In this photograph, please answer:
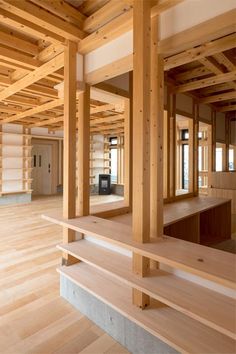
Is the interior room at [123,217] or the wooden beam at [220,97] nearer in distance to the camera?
the interior room at [123,217]

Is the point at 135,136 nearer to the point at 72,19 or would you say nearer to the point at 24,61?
the point at 72,19

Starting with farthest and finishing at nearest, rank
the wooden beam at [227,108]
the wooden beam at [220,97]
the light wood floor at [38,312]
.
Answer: the wooden beam at [227,108] < the wooden beam at [220,97] < the light wood floor at [38,312]

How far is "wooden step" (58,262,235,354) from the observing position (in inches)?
45.8

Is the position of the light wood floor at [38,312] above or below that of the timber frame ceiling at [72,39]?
below

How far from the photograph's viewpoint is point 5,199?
6.52m

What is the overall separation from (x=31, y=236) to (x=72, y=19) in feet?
9.91

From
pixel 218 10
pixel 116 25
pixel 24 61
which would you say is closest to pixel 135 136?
pixel 218 10

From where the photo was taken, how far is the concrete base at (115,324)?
140 cm

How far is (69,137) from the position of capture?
6.52ft

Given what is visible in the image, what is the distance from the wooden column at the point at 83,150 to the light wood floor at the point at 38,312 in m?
0.81

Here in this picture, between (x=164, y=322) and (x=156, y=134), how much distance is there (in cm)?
116

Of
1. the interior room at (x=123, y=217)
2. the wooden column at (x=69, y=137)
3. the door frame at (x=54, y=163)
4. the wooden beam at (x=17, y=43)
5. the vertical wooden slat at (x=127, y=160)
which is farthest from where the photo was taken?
the door frame at (x=54, y=163)

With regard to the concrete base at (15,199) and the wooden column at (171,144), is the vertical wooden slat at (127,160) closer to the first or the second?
the wooden column at (171,144)

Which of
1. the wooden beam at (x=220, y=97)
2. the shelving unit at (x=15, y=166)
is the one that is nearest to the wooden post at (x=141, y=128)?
the wooden beam at (x=220, y=97)
